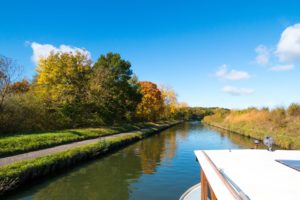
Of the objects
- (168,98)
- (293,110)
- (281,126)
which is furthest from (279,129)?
(168,98)

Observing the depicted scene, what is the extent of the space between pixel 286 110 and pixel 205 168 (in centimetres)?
3740

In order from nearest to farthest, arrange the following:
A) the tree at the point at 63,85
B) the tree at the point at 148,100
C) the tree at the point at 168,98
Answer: the tree at the point at 63,85 < the tree at the point at 148,100 < the tree at the point at 168,98

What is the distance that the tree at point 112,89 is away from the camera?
117 ft

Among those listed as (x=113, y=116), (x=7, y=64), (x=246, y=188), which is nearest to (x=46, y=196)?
(x=246, y=188)

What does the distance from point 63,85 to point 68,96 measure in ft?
5.31

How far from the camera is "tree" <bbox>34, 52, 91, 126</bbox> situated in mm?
28469

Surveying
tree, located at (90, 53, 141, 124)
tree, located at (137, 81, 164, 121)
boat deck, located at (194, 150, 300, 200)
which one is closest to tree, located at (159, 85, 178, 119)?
tree, located at (137, 81, 164, 121)

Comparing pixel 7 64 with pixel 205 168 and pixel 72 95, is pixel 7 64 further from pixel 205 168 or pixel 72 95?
pixel 205 168

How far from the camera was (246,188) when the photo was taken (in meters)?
3.80

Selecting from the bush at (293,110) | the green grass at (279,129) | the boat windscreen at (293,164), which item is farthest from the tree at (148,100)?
the boat windscreen at (293,164)

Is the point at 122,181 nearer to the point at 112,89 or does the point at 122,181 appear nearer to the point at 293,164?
the point at 293,164

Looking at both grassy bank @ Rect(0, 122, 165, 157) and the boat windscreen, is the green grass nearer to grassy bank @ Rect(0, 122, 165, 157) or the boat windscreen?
grassy bank @ Rect(0, 122, 165, 157)

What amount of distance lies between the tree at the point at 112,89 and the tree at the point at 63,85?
2.25m

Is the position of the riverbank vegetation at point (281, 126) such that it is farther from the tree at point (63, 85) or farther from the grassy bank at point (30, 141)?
the tree at point (63, 85)
